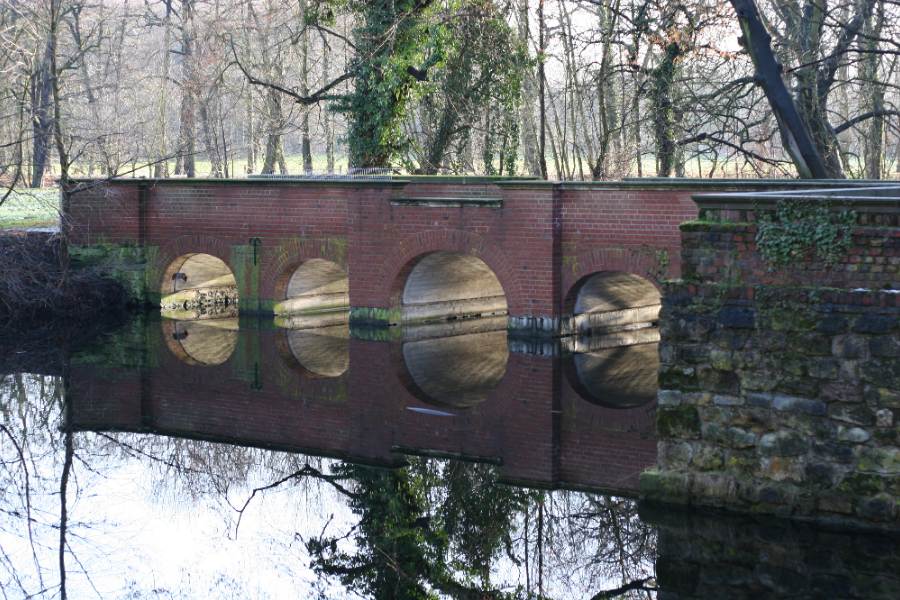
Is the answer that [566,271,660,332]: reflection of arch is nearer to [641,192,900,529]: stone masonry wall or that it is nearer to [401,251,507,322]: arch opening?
[401,251,507,322]: arch opening

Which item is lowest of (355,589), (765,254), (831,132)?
(355,589)

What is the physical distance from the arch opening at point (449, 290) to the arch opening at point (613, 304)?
1.58 metres

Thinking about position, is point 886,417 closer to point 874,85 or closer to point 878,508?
point 878,508

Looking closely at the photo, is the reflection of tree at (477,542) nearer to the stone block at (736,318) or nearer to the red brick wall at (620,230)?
the stone block at (736,318)

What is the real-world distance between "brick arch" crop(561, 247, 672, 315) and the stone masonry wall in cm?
865

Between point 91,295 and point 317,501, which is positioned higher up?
point 91,295

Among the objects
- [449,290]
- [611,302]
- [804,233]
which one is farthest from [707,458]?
[449,290]

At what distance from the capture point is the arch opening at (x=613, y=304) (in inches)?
790

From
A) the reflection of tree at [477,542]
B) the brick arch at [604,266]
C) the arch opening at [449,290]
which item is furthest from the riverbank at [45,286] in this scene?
the reflection of tree at [477,542]

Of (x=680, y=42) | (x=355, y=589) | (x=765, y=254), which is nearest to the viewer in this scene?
(x=355, y=589)

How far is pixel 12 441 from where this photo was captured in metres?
13.2

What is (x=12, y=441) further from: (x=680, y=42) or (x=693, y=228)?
(x=680, y=42)

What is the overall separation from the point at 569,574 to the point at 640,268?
9.96 meters

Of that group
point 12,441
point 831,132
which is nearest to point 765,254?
point 12,441
